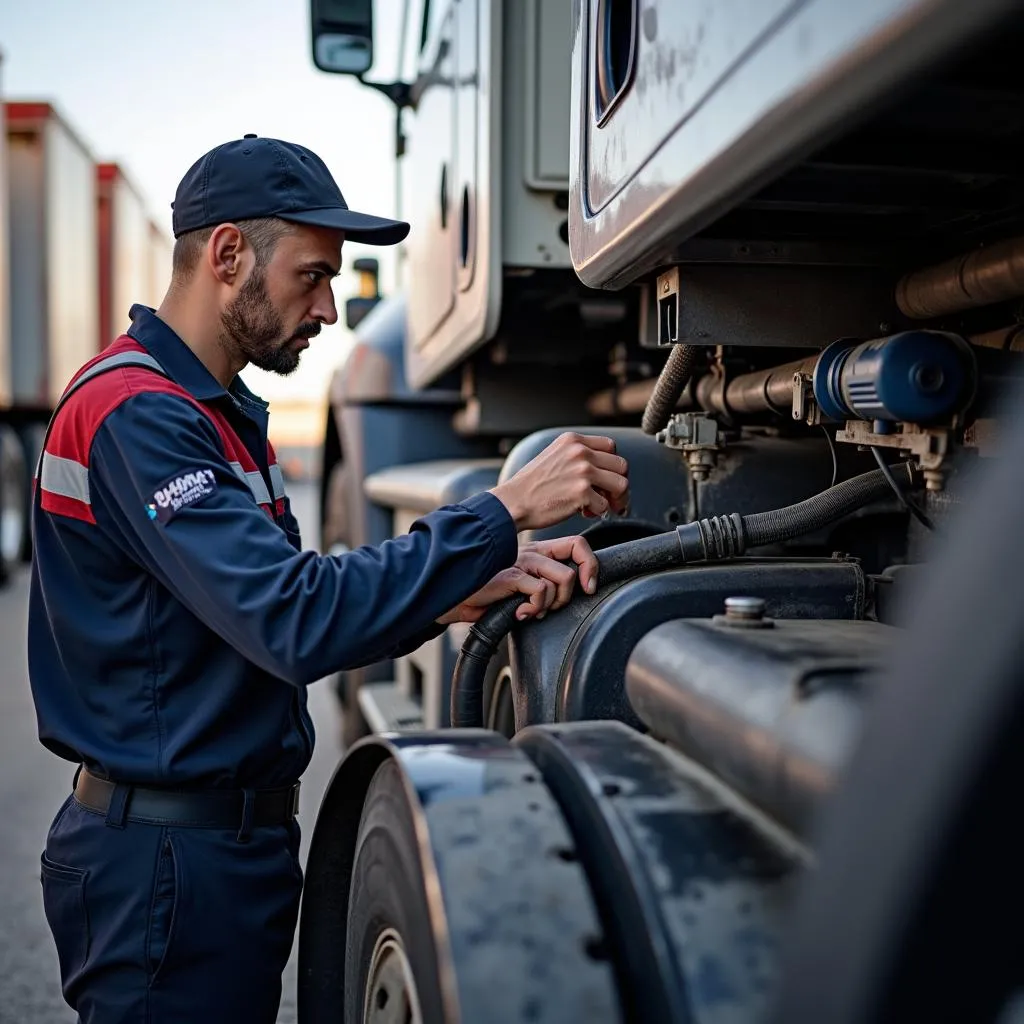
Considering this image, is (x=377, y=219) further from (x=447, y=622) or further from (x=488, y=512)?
(x=447, y=622)

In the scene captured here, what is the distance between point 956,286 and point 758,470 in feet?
2.45

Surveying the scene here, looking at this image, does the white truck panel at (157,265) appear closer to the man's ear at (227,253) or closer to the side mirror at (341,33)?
the side mirror at (341,33)

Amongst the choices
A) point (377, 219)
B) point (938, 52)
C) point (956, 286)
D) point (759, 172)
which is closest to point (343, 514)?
point (377, 219)

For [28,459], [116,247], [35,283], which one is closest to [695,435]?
[28,459]

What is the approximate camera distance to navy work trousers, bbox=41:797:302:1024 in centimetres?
161

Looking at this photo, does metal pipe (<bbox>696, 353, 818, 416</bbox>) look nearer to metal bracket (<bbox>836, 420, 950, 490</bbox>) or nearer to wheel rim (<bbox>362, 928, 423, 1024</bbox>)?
metal bracket (<bbox>836, 420, 950, 490</bbox>)

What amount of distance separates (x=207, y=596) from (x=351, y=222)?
0.58m

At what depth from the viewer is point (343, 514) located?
16.3 feet

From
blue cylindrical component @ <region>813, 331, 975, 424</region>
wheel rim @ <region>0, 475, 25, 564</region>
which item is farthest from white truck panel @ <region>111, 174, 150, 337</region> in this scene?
blue cylindrical component @ <region>813, 331, 975, 424</region>

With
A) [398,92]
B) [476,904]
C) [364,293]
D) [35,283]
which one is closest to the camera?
[476,904]

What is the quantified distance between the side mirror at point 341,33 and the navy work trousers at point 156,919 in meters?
2.42

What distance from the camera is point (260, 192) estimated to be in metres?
1.71

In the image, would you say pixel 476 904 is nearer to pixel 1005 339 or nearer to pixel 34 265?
pixel 1005 339

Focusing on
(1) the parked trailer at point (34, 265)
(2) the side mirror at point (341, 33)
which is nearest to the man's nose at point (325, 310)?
(2) the side mirror at point (341, 33)
